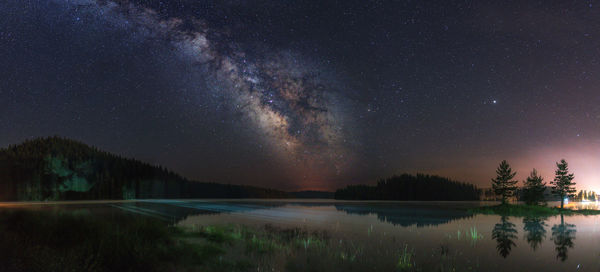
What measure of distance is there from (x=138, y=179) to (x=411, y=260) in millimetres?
133319

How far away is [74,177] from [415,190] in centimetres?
14395

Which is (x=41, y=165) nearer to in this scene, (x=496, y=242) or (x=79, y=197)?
(x=79, y=197)

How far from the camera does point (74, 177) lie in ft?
361

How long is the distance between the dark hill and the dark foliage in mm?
92406

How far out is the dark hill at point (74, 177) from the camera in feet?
327

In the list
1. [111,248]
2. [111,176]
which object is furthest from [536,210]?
[111,176]

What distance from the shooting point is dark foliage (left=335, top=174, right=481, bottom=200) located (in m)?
155

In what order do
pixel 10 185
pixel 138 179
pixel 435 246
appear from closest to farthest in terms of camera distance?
pixel 435 246 → pixel 10 185 → pixel 138 179

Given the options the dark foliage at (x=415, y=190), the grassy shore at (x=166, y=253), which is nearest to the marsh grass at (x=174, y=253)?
the grassy shore at (x=166, y=253)

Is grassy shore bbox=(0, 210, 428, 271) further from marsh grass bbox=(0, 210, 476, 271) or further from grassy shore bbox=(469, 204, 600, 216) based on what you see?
grassy shore bbox=(469, 204, 600, 216)

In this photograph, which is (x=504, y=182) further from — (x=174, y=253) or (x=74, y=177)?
(x=74, y=177)

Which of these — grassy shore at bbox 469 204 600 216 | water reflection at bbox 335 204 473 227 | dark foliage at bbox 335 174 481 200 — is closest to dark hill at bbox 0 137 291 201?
dark foliage at bbox 335 174 481 200

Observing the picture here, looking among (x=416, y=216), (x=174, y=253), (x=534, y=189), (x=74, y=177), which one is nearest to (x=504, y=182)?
(x=534, y=189)

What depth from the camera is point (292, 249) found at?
17.2 meters
